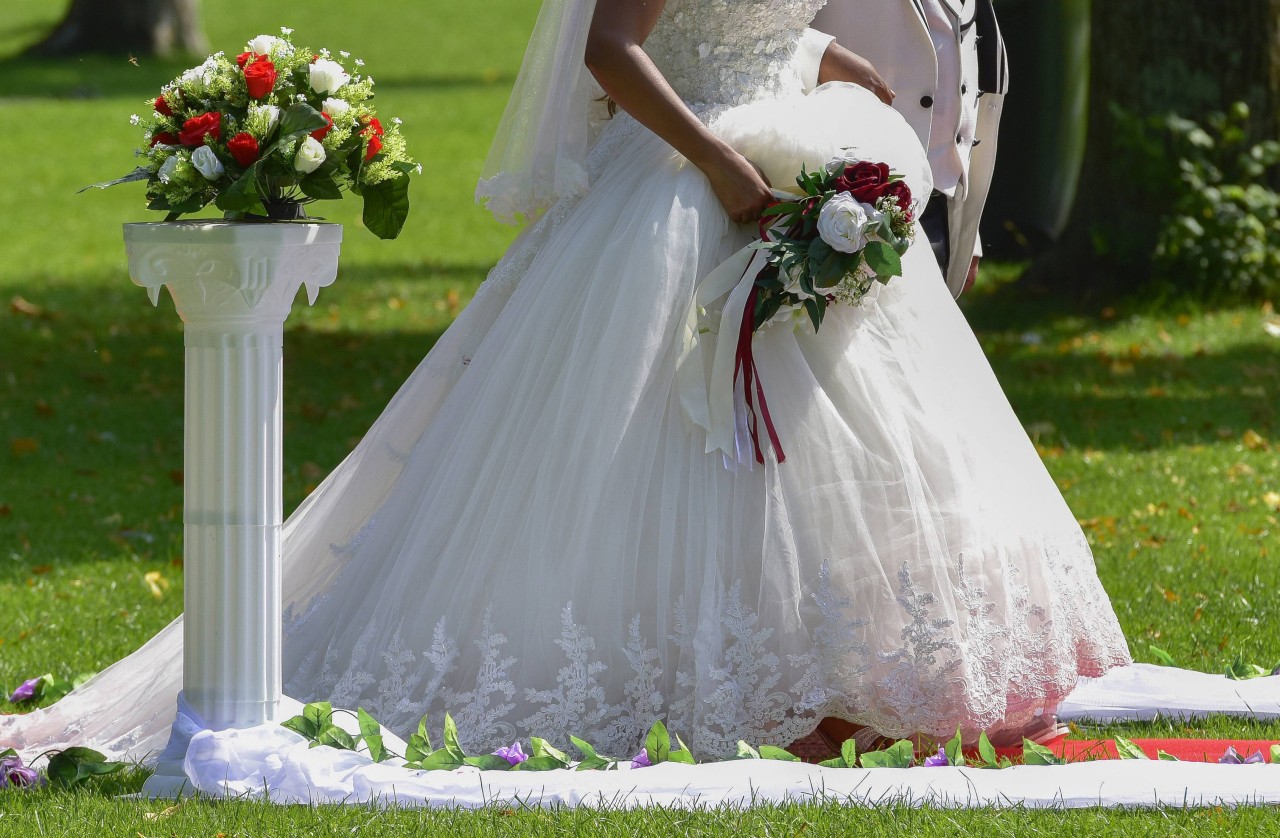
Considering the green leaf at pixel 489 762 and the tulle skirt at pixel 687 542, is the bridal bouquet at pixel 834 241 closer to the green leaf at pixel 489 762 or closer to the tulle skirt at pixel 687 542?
the tulle skirt at pixel 687 542

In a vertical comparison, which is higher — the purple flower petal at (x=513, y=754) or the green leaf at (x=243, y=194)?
the green leaf at (x=243, y=194)

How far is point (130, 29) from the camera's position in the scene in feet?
83.7

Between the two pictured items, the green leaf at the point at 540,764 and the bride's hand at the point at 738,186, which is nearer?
the green leaf at the point at 540,764

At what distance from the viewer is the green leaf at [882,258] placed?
12.8 feet

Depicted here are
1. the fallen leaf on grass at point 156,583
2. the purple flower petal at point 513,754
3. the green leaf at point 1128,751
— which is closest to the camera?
the purple flower petal at point 513,754

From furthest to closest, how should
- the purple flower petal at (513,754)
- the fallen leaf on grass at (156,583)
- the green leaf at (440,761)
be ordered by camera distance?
the fallen leaf on grass at (156,583) < the purple flower petal at (513,754) < the green leaf at (440,761)

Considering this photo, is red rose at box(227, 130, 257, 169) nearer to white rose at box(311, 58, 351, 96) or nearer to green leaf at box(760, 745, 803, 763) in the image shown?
white rose at box(311, 58, 351, 96)

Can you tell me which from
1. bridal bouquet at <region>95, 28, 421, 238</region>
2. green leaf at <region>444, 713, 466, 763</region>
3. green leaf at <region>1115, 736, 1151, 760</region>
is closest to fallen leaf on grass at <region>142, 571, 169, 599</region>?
green leaf at <region>444, 713, 466, 763</region>

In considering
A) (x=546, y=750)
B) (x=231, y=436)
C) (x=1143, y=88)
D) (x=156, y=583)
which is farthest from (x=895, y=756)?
(x=1143, y=88)

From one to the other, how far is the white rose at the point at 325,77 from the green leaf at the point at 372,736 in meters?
1.39

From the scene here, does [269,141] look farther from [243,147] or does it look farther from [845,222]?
[845,222]

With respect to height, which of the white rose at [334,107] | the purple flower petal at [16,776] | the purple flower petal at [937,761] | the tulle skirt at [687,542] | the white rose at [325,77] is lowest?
the purple flower petal at [16,776]

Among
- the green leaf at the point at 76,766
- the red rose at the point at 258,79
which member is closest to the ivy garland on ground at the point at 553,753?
the green leaf at the point at 76,766

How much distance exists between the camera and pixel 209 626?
11.9 ft
